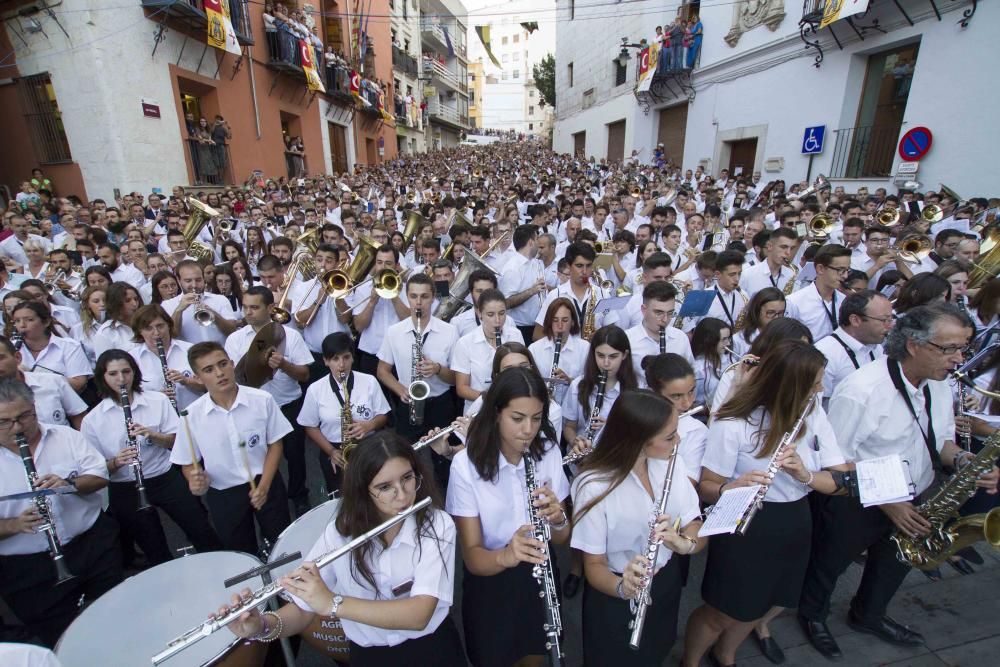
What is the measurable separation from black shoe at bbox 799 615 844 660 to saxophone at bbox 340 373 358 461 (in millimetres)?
3469

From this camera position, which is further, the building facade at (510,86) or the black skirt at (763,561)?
the building facade at (510,86)

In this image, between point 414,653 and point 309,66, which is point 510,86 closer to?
point 309,66

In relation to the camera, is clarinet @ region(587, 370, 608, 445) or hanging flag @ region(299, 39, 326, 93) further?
hanging flag @ region(299, 39, 326, 93)

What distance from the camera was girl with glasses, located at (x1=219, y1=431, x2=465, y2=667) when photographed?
216cm

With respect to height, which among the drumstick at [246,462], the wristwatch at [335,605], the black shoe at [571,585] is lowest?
the black shoe at [571,585]

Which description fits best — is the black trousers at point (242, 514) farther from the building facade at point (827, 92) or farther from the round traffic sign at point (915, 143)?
the round traffic sign at point (915, 143)

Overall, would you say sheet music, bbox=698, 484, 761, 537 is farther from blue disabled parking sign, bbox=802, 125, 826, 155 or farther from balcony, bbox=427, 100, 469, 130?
balcony, bbox=427, 100, 469, 130

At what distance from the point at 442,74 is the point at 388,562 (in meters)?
57.2

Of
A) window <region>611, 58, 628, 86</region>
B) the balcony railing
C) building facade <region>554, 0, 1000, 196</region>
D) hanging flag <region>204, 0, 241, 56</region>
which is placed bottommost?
the balcony railing

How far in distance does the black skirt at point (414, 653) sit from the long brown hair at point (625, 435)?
34.2 inches

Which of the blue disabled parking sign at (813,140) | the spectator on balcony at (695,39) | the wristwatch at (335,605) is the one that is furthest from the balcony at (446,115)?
the wristwatch at (335,605)

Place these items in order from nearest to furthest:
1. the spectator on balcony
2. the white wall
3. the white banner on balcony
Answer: the white banner on balcony → the white wall → the spectator on balcony

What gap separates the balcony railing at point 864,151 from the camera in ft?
41.6

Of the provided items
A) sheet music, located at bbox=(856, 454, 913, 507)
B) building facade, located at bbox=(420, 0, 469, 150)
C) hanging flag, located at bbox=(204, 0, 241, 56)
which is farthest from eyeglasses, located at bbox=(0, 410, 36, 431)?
building facade, located at bbox=(420, 0, 469, 150)
